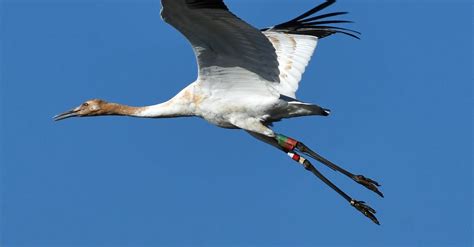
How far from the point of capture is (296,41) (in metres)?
17.5

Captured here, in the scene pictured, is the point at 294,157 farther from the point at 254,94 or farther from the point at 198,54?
the point at 198,54

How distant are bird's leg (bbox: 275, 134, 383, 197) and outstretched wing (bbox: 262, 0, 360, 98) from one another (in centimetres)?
78

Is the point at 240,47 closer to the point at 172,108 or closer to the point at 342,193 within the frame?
the point at 172,108

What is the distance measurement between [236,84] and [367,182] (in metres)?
2.82

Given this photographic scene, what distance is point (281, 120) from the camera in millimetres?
15828

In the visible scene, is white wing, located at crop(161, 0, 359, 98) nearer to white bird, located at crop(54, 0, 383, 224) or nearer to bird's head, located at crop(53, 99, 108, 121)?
white bird, located at crop(54, 0, 383, 224)

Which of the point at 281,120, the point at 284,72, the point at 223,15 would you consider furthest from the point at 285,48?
the point at 223,15

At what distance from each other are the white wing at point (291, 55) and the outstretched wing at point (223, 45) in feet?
2.31

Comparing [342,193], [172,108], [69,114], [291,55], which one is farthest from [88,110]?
[342,193]

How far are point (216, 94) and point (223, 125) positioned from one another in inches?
20.7

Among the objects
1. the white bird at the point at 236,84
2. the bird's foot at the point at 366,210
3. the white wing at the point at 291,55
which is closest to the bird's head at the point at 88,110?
the white bird at the point at 236,84

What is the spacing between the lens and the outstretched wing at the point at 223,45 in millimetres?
13805

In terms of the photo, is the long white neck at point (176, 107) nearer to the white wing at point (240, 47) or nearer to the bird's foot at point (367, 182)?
the white wing at point (240, 47)

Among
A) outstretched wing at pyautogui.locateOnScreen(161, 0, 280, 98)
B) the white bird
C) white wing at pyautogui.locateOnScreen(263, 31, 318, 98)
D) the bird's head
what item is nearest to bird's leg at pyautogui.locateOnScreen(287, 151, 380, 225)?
the white bird
